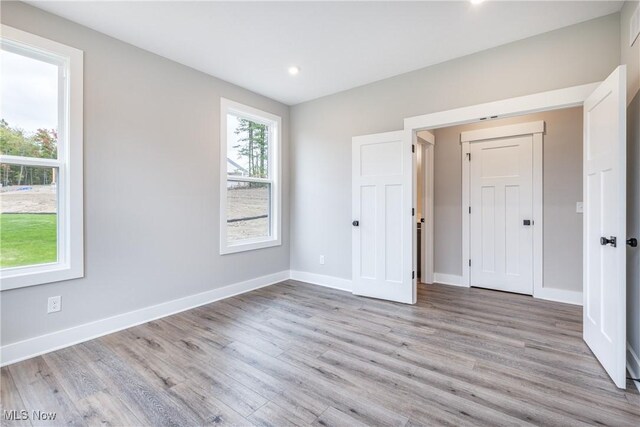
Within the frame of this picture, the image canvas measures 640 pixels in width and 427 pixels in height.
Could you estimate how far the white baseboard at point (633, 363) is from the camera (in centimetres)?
190

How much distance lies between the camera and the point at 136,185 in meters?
2.90

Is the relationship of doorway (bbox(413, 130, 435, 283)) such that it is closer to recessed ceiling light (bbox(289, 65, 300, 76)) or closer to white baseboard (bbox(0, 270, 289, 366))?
recessed ceiling light (bbox(289, 65, 300, 76))

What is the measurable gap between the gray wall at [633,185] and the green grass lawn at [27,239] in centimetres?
439

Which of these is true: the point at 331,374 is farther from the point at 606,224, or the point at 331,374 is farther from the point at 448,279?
the point at 448,279

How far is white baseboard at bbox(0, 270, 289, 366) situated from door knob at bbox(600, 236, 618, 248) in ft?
11.8

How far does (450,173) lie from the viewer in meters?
4.34

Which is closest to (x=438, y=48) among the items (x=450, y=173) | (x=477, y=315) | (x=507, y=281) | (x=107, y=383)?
(x=450, y=173)

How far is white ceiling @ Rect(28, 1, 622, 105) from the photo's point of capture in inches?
91.8

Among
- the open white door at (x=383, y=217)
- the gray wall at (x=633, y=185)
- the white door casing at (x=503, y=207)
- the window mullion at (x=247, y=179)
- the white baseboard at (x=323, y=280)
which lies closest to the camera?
the gray wall at (x=633, y=185)

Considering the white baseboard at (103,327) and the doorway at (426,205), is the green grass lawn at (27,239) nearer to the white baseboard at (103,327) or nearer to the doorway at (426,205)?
the white baseboard at (103,327)

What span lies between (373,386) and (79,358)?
2230 mm

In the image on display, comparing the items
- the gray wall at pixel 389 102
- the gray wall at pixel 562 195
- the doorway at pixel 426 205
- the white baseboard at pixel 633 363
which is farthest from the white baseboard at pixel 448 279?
the white baseboard at pixel 633 363

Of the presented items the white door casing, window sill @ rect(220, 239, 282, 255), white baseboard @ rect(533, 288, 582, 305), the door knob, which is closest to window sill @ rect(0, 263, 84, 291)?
window sill @ rect(220, 239, 282, 255)

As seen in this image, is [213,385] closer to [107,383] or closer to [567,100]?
[107,383]
